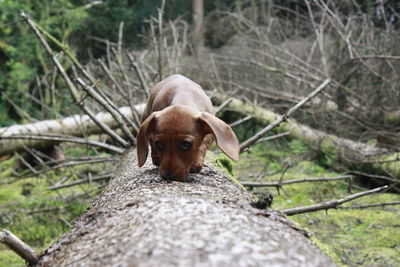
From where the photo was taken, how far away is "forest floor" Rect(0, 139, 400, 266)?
157 inches

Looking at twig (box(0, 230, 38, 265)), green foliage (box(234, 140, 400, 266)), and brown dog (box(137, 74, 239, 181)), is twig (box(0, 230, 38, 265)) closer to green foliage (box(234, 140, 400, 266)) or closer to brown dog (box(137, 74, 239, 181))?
brown dog (box(137, 74, 239, 181))

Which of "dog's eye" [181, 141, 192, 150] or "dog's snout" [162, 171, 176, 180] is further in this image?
"dog's eye" [181, 141, 192, 150]

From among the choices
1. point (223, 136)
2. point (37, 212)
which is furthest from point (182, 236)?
point (37, 212)

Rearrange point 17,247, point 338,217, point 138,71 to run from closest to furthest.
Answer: point 17,247 → point 338,217 → point 138,71

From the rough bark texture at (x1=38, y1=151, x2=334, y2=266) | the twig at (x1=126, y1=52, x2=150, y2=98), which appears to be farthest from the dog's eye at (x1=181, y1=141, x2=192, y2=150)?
the twig at (x1=126, y1=52, x2=150, y2=98)

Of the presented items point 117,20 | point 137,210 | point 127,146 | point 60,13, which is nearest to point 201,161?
point 137,210

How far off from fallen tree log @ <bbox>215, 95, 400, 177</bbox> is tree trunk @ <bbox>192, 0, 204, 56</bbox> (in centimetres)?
419

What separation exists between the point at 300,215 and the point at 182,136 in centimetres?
275

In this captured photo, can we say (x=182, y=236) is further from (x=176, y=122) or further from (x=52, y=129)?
(x=52, y=129)

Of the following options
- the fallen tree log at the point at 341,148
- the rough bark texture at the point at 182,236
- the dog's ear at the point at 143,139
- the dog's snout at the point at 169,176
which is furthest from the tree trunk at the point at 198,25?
the rough bark texture at the point at 182,236

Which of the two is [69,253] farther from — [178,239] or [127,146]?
[127,146]

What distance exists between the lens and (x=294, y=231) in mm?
1707

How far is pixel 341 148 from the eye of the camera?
5980 mm

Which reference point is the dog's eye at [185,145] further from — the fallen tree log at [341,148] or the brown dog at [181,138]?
the fallen tree log at [341,148]
